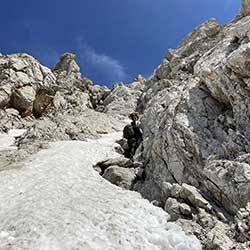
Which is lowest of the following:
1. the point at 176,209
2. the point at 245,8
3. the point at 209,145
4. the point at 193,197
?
the point at 176,209

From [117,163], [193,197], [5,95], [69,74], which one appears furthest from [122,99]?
[193,197]

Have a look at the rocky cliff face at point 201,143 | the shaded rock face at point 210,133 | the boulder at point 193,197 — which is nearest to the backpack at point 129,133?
the rocky cliff face at point 201,143

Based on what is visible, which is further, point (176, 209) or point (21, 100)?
point (21, 100)

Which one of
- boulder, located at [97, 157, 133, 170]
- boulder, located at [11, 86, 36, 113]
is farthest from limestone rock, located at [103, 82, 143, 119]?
boulder, located at [97, 157, 133, 170]

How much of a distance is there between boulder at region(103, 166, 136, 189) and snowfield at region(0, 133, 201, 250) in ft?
2.31

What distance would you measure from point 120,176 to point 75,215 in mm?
6460

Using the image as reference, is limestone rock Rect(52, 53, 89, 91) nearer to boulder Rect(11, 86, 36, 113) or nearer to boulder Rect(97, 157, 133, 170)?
boulder Rect(11, 86, 36, 113)

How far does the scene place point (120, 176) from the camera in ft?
70.1

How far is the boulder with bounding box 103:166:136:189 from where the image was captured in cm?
2095

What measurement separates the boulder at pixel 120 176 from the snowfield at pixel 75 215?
0.70 metres

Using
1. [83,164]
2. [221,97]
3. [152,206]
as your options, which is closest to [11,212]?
[152,206]

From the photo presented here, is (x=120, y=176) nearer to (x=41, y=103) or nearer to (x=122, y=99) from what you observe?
(x=41, y=103)

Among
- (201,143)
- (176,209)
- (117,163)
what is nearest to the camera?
(176,209)

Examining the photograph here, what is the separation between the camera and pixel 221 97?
74.0ft
